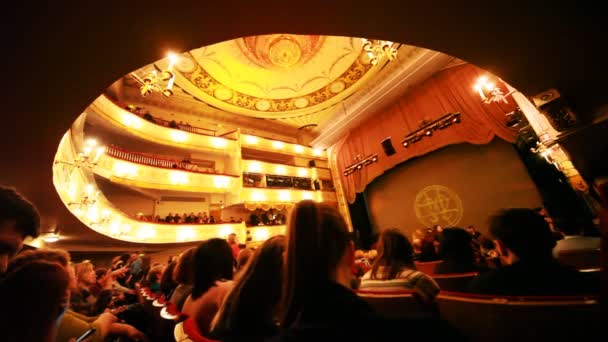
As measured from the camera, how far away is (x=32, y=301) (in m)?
0.88

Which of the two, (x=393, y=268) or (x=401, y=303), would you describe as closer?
(x=401, y=303)

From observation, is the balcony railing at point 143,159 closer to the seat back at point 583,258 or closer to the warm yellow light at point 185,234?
the warm yellow light at point 185,234

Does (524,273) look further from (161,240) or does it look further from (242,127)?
(242,127)

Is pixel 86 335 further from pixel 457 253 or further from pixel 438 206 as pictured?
pixel 438 206

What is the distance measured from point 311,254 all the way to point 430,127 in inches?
328

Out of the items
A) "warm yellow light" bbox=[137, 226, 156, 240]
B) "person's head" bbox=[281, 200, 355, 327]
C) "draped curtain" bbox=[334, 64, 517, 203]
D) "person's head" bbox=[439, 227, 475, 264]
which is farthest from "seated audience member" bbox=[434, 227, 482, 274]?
"warm yellow light" bbox=[137, 226, 156, 240]

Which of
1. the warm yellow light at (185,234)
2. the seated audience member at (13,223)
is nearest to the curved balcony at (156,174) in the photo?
the warm yellow light at (185,234)

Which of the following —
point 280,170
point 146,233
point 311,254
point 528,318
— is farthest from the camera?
point 280,170

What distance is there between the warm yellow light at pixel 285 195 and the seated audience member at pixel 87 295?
333 inches

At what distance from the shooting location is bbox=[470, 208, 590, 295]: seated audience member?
45.1 inches

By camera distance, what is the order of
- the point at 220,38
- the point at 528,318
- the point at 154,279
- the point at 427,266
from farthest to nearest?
Answer: 1. the point at 154,279
2. the point at 427,266
3. the point at 220,38
4. the point at 528,318

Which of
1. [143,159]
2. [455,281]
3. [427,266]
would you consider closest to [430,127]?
[427,266]

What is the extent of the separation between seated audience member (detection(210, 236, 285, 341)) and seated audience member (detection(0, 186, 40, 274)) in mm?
1109

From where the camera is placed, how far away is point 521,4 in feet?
5.84
